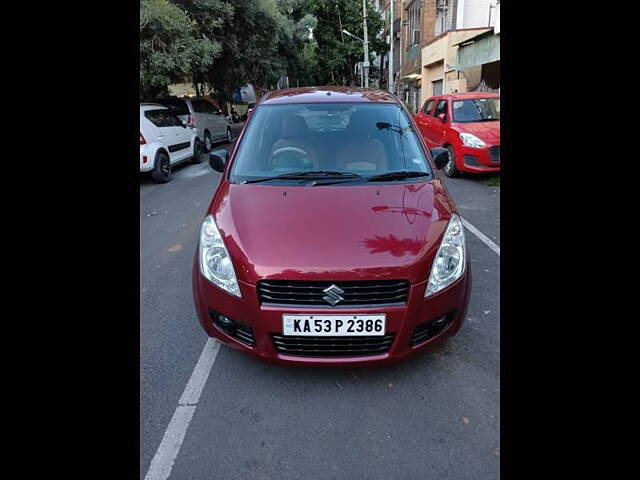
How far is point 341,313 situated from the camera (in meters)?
1.97

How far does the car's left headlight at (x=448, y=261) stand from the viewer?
2.09 m

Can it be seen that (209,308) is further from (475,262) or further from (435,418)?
(475,262)

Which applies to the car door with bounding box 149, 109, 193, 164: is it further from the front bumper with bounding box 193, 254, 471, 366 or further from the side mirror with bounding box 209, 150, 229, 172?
the front bumper with bounding box 193, 254, 471, 366

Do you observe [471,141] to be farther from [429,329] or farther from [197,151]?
[197,151]

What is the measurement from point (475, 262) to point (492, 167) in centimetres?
408

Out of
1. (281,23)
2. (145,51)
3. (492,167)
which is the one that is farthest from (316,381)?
(281,23)

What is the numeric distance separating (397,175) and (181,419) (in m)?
2.05

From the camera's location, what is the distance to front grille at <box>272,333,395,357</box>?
2.04 meters

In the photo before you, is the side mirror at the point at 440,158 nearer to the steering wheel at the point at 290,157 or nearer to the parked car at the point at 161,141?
the steering wheel at the point at 290,157

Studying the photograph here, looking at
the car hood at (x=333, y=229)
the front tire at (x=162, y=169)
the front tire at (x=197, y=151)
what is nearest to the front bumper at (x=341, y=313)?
the car hood at (x=333, y=229)

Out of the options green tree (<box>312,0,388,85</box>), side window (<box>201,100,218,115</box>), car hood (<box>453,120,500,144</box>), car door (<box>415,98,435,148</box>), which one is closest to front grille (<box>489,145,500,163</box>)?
car hood (<box>453,120,500,144</box>)

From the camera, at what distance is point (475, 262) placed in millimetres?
4035

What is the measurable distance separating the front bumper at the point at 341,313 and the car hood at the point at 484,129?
5.98 metres

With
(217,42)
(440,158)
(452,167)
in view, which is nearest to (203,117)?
(217,42)
